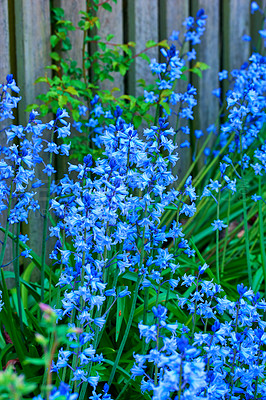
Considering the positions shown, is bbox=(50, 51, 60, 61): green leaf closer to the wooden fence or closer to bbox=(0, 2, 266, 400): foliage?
the wooden fence

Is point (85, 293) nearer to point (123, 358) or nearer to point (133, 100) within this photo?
point (123, 358)

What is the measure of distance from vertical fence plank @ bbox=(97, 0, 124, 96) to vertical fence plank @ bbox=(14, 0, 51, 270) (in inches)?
17.9

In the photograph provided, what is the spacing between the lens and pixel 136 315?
7.25ft

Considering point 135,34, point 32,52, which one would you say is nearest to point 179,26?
point 135,34

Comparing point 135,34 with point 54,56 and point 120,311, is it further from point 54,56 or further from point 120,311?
point 120,311

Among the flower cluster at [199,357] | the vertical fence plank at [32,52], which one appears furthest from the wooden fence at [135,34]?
the flower cluster at [199,357]

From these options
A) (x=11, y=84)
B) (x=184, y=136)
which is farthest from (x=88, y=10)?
(x=11, y=84)

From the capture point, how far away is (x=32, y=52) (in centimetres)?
309

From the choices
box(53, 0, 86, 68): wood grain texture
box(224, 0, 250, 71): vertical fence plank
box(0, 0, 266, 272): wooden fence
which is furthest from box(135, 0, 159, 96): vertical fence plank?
box(224, 0, 250, 71): vertical fence plank

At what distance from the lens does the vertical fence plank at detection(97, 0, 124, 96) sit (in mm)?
3506

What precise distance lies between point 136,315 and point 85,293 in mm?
859

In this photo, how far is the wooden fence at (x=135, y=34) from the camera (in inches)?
119

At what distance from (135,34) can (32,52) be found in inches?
34.3

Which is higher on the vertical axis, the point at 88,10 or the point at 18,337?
the point at 88,10
